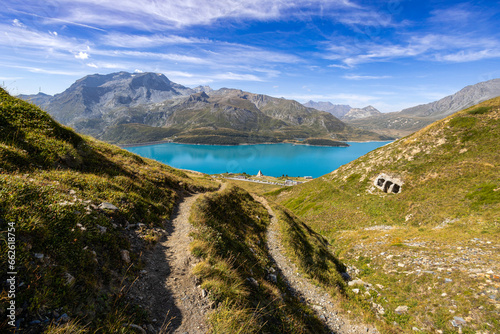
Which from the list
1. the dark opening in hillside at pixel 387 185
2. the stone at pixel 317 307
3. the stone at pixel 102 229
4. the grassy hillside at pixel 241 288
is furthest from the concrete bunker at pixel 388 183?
the stone at pixel 102 229

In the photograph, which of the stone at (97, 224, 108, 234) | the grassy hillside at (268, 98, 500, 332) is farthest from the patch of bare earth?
the grassy hillside at (268, 98, 500, 332)

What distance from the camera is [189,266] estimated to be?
29.2 feet

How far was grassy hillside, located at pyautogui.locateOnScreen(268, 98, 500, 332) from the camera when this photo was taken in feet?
45.2

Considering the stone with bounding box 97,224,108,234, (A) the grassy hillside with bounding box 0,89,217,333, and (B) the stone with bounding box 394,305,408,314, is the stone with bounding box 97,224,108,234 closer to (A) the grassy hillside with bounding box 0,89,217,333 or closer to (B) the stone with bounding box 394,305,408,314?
(A) the grassy hillside with bounding box 0,89,217,333

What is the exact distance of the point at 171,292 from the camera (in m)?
7.48

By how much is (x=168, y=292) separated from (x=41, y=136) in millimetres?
12756

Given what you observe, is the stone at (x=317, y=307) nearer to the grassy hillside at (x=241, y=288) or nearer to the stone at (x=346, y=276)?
the grassy hillside at (x=241, y=288)

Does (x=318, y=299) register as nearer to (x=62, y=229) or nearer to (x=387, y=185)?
(x=62, y=229)

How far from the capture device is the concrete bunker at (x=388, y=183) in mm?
37856

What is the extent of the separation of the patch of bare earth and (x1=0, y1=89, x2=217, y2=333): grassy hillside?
0.47 meters

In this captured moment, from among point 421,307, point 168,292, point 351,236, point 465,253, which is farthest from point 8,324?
point 351,236

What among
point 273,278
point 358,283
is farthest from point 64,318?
point 358,283

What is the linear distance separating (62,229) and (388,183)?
4783cm

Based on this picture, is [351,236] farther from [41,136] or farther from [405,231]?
[41,136]
